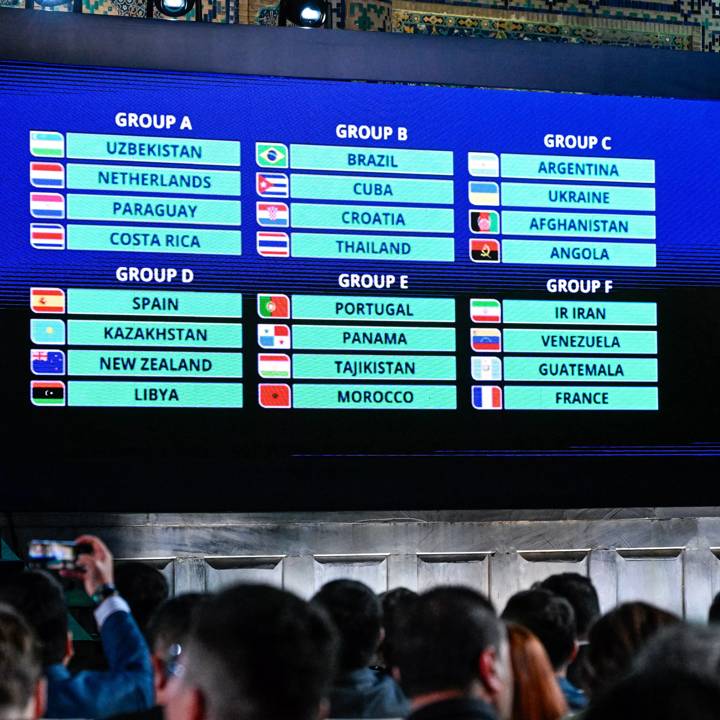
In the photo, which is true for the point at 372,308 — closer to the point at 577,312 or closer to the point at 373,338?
the point at 373,338

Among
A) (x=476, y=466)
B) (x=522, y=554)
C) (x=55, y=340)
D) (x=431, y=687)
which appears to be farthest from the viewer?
(x=522, y=554)

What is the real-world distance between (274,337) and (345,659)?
265cm

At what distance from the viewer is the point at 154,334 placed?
616cm

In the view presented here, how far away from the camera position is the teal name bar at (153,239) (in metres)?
6.14

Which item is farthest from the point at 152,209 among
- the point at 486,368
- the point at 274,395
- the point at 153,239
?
the point at 486,368

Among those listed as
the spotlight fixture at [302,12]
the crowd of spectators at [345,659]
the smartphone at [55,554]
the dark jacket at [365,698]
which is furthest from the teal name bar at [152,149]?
the dark jacket at [365,698]

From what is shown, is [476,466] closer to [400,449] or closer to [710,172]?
[400,449]

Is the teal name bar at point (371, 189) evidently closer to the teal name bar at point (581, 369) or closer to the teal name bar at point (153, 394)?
the teal name bar at point (581, 369)

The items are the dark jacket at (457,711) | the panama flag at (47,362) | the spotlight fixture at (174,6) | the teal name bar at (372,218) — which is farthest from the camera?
the spotlight fixture at (174,6)

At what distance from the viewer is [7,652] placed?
214 cm

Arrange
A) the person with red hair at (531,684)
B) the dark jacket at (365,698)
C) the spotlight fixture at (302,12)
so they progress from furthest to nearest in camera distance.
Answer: the spotlight fixture at (302,12) < the dark jacket at (365,698) < the person with red hair at (531,684)

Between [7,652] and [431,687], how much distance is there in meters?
0.80

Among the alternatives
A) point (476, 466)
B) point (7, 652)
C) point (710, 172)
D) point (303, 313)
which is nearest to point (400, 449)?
point (476, 466)

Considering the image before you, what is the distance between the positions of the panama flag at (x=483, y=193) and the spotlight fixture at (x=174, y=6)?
1690 mm
